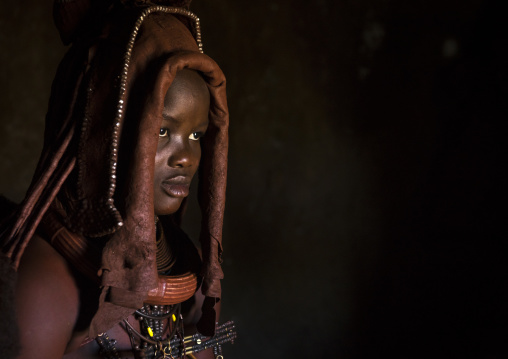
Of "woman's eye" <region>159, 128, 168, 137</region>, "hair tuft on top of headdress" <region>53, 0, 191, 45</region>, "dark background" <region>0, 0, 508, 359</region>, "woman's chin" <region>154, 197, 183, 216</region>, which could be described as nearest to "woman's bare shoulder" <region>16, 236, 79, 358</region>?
"woman's chin" <region>154, 197, 183, 216</region>

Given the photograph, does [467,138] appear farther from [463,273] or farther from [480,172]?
[463,273]

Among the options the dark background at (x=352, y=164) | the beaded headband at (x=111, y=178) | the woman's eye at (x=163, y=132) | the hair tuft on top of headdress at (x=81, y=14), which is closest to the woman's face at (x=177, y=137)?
the woman's eye at (x=163, y=132)

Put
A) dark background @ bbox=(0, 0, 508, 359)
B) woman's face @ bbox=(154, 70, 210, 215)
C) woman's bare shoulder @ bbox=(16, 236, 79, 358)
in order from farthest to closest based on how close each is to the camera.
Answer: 1. dark background @ bbox=(0, 0, 508, 359)
2. woman's face @ bbox=(154, 70, 210, 215)
3. woman's bare shoulder @ bbox=(16, 236, 79, 358)

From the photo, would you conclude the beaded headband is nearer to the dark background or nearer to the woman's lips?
the woman's lips

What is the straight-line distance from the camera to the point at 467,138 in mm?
1738

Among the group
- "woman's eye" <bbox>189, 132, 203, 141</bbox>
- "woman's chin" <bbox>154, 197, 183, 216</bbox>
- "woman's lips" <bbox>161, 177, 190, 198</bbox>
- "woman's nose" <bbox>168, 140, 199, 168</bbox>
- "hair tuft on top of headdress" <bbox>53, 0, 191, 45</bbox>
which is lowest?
"woman's chin" <bbox>154, 197, 183, 216</bbox>

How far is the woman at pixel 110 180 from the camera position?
956mm

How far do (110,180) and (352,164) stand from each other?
4.12 ft

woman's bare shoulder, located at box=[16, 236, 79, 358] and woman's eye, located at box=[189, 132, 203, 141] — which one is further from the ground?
woman's eye, located at box=[189, 132, 203, 141]

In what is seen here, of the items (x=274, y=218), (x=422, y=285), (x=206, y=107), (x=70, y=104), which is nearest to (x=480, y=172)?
(x=422, y=285)

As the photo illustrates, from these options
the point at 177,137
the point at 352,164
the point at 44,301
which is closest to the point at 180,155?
the point at 177,137

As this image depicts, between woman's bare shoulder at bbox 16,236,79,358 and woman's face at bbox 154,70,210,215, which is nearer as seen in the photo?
woman's bare shoulder at bbox 16,236,79,358

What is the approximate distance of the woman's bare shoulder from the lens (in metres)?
0.91

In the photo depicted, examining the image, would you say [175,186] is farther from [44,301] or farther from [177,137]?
[44,301]
